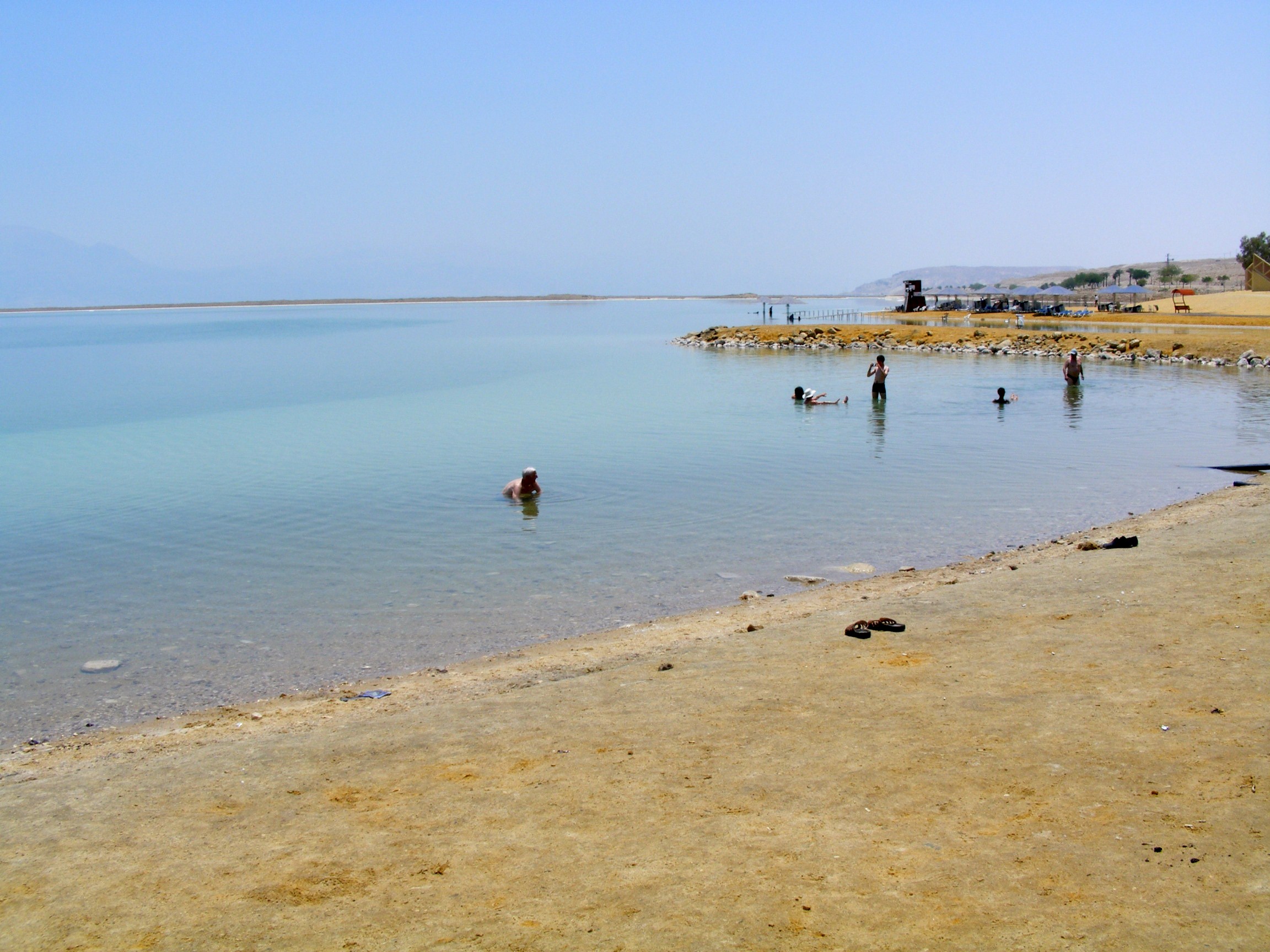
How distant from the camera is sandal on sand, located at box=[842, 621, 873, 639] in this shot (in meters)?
8.42

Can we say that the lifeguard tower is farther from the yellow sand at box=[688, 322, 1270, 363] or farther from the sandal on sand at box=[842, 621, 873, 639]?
the sandal on sand at box=[842, 621, 873, 639]

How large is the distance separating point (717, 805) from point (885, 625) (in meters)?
3.68

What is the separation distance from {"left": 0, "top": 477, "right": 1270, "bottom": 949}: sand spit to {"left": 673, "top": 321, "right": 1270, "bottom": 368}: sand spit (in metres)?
37.0

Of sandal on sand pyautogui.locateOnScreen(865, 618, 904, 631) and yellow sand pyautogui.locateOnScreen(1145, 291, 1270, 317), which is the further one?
yellow sand pyautogui.locateOnScreen(1145, 291, 1270, 317)

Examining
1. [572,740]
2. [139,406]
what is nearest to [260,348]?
[139,406]

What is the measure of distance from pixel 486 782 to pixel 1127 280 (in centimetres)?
14824

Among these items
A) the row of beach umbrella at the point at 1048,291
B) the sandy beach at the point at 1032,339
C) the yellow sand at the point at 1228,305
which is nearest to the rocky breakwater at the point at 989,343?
the sandy beach at the point at 1032,339

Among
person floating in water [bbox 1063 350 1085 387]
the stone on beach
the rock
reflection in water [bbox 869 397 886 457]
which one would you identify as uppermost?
person floating in water [bbox 1063 350 1085 387]

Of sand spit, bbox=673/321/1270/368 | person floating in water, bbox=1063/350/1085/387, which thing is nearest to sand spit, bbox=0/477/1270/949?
person floating in water, bbox=1063/350/1085/387

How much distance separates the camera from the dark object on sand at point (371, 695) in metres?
8.16

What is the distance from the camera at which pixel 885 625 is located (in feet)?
28.2

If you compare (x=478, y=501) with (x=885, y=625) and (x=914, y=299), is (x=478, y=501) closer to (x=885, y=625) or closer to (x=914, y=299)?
(x=885, y=625)

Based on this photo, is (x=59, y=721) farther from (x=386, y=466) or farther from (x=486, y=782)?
(x=386, y=466)

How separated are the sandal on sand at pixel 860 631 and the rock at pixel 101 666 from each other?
665cm
